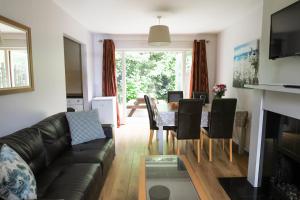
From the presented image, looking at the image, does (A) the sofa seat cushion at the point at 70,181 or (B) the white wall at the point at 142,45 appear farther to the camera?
(B) the white wall at the point at 142,45

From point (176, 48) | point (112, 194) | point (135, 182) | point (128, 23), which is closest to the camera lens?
point (112, 194)

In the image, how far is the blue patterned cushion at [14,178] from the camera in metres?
1.36

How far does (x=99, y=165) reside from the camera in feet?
7.43

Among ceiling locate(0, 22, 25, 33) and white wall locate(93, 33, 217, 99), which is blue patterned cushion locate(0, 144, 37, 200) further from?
white wall locate(93, 33, 217, 99)

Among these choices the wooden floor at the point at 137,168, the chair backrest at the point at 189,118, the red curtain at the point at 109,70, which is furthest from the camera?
the red curtain at the point at 109,70

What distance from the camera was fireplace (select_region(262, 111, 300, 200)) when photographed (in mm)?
2080

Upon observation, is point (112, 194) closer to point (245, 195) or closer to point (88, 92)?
point (245, 195)

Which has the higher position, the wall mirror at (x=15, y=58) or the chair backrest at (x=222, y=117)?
the wall mirror at (x=15, y=58)

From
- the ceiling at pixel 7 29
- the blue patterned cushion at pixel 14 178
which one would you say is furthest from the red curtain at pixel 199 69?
the blue patterned cushion at pixel 14 178

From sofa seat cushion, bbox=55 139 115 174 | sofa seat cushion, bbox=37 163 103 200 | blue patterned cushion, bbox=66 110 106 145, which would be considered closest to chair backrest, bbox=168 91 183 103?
blue patterned cushion, bbox=66 110 106 145

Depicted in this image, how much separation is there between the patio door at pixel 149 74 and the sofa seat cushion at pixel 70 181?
12.2 ft

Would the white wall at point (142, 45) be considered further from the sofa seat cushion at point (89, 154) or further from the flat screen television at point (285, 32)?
the flat screen television at point (285, 32)

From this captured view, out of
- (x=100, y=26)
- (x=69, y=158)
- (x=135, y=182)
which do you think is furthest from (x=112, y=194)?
(x=100, y=26)

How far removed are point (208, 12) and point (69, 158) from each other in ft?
10.5
